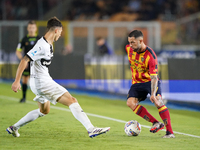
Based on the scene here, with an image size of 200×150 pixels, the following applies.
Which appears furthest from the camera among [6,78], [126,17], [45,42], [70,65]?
[126,17]

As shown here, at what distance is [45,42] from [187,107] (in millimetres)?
5783

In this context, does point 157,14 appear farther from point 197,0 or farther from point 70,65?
point 70,65

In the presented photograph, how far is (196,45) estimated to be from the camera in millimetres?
22422

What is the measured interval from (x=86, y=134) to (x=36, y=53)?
1690mm

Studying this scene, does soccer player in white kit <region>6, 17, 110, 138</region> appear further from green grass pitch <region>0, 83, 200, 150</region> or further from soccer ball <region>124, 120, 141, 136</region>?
soccer ball <region>124, 120, 141, 136</region>

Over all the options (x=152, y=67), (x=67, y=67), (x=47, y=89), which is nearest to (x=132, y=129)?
(x=152, y=67)

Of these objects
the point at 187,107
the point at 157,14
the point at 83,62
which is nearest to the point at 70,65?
the point at 83,62

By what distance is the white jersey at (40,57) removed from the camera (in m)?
5.68

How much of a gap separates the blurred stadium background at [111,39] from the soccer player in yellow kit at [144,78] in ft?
13.2

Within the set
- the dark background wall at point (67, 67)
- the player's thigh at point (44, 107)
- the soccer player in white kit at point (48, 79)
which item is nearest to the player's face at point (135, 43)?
the soccer player in white kit at point (48, 79)

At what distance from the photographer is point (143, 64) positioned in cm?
640

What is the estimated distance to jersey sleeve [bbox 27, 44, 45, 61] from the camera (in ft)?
18.6

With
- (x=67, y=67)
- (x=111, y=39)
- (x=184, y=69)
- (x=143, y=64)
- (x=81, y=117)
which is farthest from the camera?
(x=111, y=39)

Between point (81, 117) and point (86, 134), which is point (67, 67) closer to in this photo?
point (86, 134)
